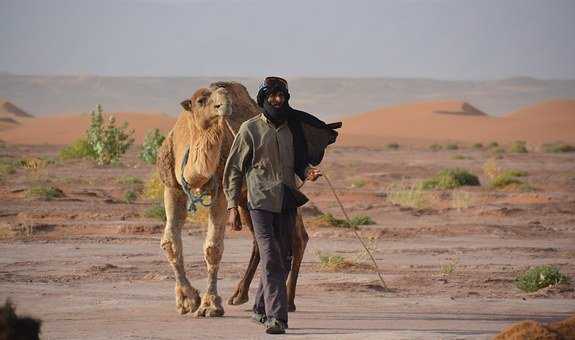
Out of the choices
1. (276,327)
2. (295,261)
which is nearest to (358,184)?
(295,261)

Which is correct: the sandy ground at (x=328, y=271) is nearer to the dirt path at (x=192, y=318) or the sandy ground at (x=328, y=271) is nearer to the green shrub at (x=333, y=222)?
the dirt path at (x=192, y=318)

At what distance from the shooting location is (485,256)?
19844mm

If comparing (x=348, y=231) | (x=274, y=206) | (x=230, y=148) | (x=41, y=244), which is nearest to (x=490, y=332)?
(x=274, y=206)

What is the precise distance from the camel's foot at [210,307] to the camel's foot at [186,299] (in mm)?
159

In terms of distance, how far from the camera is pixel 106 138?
5069 centimetres

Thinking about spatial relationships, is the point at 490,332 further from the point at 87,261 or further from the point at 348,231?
the point at 348,231

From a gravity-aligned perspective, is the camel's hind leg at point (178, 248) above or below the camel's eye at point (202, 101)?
below

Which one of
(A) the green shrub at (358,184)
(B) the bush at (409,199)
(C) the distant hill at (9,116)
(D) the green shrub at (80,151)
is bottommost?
(C) the distant hill at (9,116)

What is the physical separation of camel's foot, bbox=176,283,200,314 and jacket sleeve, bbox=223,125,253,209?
1.48 meters

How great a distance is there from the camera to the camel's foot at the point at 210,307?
12.1 meters

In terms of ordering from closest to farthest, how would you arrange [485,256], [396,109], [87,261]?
[87,261], [485,256], [396,109]

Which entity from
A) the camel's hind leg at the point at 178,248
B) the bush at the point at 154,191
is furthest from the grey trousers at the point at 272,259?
the bush at the point at 154,191

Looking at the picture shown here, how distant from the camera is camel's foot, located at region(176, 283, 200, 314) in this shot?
1226 cm

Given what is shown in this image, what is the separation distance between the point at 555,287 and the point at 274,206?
5.35 m
